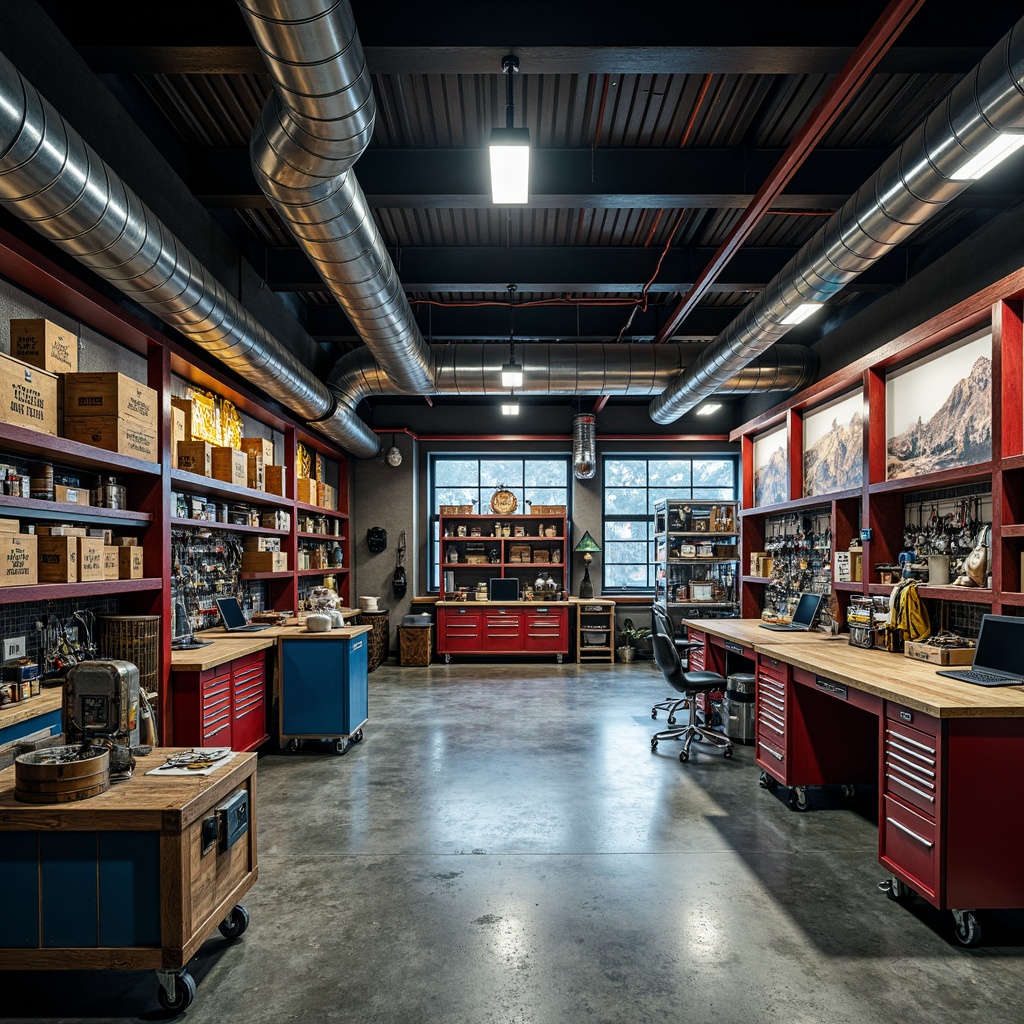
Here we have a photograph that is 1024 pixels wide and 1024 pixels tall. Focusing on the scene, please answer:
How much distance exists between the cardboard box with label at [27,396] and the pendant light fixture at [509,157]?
97.0 inches

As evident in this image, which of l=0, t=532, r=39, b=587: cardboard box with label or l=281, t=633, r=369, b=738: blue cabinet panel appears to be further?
l=281, t=633, r=369, b=738: blue cabinet panel

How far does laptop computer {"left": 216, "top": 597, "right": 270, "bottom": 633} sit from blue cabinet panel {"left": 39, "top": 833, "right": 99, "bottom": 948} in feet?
12.2

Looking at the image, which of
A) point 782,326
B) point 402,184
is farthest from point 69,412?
point 782,326

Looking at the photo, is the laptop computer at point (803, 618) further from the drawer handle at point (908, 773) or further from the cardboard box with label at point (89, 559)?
the cardboard box with label at point (89, 559)

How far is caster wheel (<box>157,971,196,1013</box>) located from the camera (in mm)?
2379

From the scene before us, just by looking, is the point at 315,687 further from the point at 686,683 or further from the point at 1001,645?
the point at 1001,645

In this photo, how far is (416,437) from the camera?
10.9 m

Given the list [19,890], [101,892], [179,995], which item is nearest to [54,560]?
[19,890]

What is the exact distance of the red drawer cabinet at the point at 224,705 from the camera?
14.8 feet

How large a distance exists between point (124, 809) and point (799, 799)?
3896 mm

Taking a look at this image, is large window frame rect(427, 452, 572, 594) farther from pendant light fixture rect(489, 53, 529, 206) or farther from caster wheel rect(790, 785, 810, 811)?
pendant light fixture rect(489, 53, 529, 206)

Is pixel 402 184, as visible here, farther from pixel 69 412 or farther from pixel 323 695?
Answer: pixel 323 695

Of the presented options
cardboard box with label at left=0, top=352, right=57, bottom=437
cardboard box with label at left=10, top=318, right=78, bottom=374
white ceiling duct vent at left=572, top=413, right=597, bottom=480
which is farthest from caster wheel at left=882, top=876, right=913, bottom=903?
white ceiling duct vent at left=572, top=413, right=597, bottom=480

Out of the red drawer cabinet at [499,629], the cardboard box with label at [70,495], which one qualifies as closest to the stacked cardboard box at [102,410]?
the cardboard box with label at [70,495]
